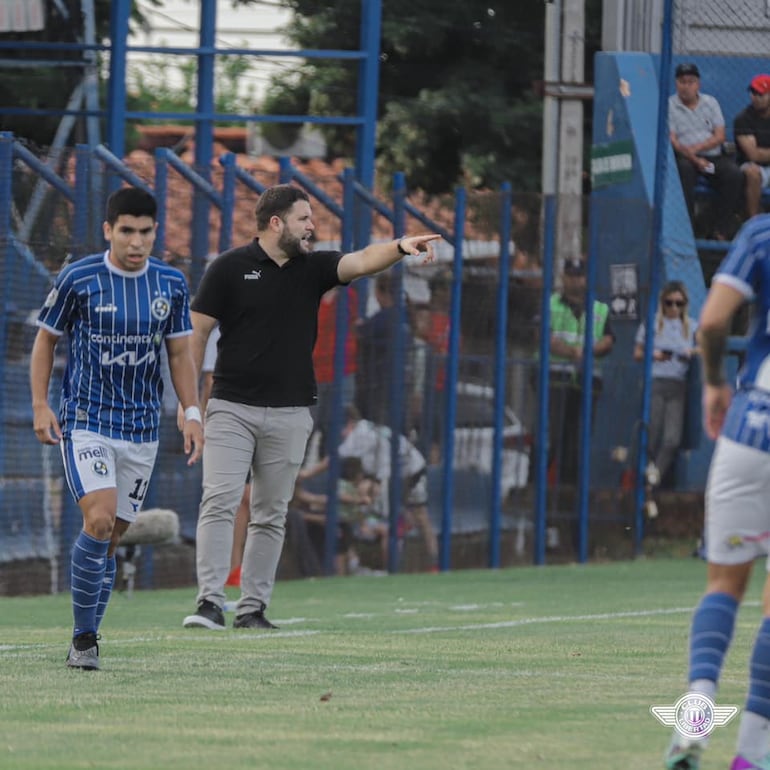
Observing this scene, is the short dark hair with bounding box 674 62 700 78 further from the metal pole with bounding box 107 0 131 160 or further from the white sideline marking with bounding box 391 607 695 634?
the white sideline marking with bounding box 391 607 695 634

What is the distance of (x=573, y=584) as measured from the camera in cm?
1520

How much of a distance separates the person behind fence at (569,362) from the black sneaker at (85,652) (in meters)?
9.63

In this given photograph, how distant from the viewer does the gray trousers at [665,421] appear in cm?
1825

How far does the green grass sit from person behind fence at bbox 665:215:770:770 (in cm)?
33

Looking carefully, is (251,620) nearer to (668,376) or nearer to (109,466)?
(109,466)

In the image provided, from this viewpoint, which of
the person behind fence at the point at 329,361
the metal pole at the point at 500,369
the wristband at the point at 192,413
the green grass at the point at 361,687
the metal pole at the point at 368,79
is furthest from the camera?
the metal pole at the point at 368,79

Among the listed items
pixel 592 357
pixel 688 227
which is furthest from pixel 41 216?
pixel 688 227

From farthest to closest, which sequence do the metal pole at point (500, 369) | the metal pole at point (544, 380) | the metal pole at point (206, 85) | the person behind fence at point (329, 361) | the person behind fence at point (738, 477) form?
the metal pole at point (206, 85), the metal pole at point (544, 380), the metal pole at point (500, 369), the person behind fence at point (329, 361), the person behind fence at point (738, 477)

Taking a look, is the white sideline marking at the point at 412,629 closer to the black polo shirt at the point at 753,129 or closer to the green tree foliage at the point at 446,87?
the black polo shirt at the point at 753,129

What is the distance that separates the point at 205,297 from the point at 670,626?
3.02 metres

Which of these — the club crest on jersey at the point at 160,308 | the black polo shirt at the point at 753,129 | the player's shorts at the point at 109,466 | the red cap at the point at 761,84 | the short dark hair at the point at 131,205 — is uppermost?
the red cap at the point at 761,84

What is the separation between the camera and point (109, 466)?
8.59 meters

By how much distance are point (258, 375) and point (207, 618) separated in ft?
4.11

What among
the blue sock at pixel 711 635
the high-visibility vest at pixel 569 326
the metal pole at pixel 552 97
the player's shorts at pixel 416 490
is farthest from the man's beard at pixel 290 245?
the metal pole at pixel 552 97
